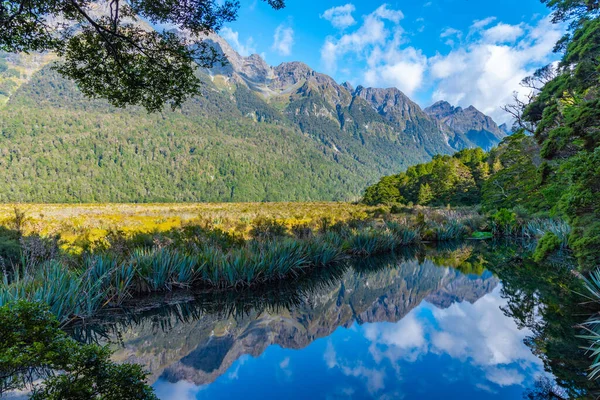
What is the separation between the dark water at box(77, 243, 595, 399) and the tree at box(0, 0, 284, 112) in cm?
502

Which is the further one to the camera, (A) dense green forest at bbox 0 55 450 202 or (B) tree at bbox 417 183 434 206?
(A) dense green forest at bbox 0 55 450 202

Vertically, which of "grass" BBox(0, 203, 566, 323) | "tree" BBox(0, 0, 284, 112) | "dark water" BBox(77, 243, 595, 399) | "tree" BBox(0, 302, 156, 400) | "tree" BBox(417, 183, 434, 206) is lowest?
"dark water" BBox(77, 243, 595, 399)

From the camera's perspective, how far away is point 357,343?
4555 millimetres

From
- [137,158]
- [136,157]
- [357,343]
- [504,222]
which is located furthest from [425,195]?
[136,157]

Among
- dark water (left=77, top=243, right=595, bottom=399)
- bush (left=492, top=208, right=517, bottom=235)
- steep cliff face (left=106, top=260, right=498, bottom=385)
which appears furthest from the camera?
bush (left=492, top=208, right=517, bottom=235)

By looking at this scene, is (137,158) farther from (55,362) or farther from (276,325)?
(55,362)

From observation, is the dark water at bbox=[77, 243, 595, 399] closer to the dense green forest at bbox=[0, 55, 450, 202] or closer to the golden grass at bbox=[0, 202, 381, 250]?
the golden grass at bbox=[0, 202, 381, 250]

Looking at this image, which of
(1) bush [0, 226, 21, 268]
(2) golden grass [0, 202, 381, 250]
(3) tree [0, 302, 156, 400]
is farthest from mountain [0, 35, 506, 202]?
(3) tree [0, 302, 156, 400]

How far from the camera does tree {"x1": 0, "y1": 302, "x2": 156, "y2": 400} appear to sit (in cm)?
174

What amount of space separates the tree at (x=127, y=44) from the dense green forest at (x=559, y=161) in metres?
5.82

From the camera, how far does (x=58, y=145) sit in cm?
12262

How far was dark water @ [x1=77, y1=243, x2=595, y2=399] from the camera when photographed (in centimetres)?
339

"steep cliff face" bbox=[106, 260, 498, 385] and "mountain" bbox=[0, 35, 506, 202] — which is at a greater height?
"mountain" bbox=[0, 35, 506, 202]

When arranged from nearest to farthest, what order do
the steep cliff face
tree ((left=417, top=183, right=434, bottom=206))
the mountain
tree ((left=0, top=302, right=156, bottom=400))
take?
tree ((left=0, top=302, right=156, bottom=400)), the steep cliff face, tree ((left=417, top=183, right=434, bottom=206)), the mountain
